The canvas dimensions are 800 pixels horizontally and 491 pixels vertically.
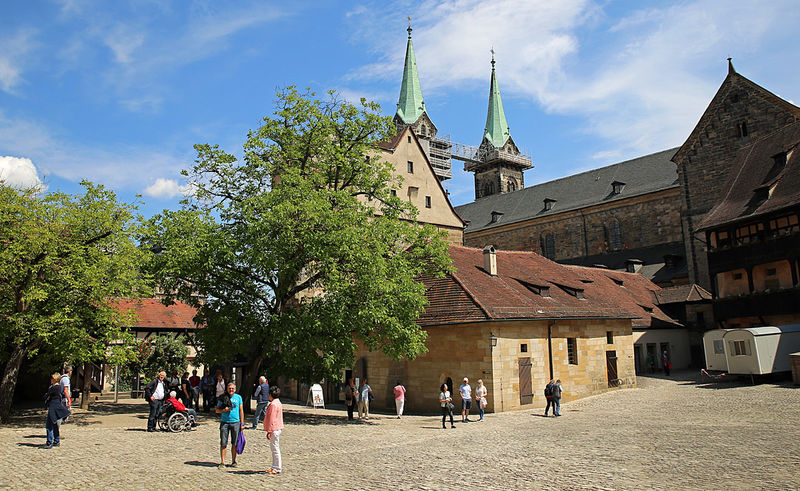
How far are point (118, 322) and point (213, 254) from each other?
3.57m

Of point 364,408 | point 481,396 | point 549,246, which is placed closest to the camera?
point 481,396

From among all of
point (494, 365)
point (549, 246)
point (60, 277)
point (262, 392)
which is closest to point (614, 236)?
point (549, 246)

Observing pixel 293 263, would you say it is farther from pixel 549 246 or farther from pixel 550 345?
pixel 549 246

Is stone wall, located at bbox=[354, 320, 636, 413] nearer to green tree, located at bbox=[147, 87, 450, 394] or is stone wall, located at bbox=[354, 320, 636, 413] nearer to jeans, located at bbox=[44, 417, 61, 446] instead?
green tree, located at bbox=[147, 87, 450, 394]

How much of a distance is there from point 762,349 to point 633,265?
23.1 metres

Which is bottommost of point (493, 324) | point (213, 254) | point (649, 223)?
point (493, 324)

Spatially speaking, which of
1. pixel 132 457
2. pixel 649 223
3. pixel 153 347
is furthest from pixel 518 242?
pixel 132 457

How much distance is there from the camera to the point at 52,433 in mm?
13633

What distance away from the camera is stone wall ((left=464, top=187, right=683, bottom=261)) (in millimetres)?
50031

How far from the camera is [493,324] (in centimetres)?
2231

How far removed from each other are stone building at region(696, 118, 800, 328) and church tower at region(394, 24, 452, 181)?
46.6m

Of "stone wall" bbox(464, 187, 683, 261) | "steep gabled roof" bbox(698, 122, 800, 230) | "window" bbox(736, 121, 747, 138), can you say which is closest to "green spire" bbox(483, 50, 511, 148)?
"stone wall" bbox(464, 187, 683, 261)

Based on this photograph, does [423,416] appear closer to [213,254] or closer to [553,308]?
[553,308]

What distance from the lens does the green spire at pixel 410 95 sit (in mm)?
79125
